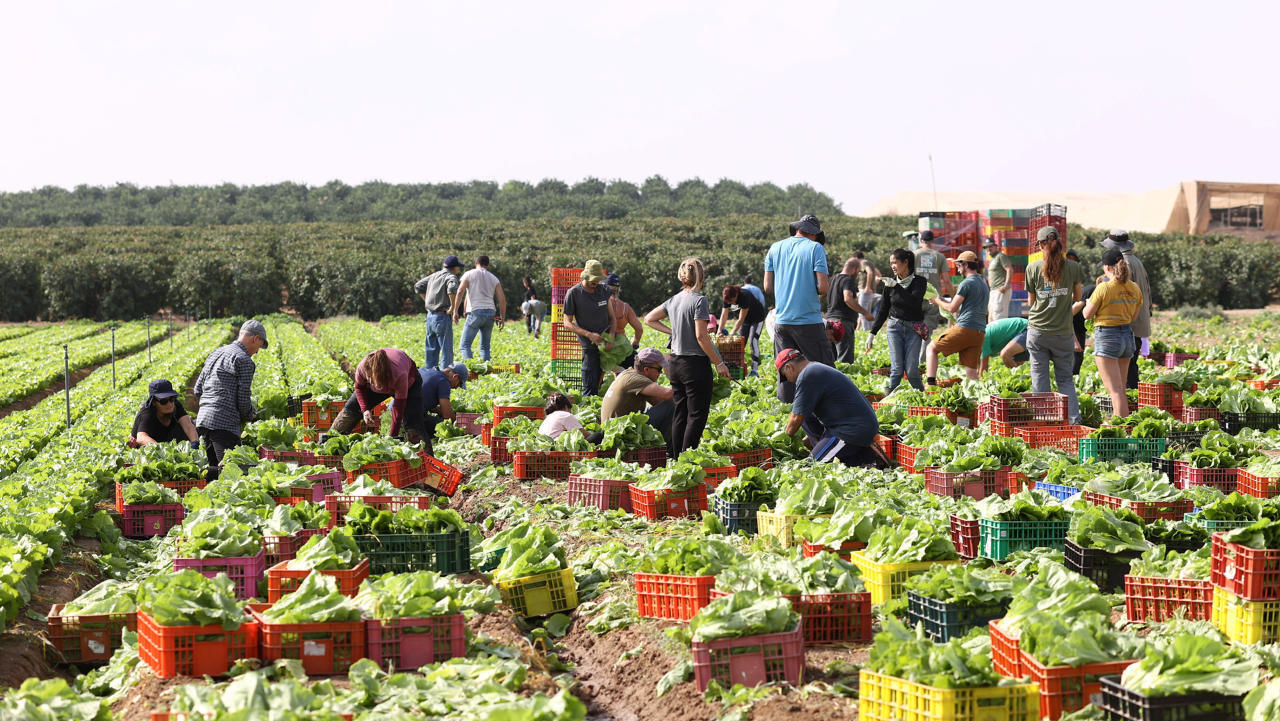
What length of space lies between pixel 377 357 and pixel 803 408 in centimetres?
374

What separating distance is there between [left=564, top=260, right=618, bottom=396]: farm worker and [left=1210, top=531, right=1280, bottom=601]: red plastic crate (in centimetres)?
842

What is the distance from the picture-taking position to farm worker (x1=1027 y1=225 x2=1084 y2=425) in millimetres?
10148

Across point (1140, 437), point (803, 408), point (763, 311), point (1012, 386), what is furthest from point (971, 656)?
point (763, 311)

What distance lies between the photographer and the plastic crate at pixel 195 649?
479cm

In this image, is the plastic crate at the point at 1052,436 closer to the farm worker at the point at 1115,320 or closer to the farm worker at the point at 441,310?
the farm worker at the point at 1115,320

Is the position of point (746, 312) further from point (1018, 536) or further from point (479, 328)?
point (1018, 536)

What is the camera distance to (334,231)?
63.4 meters

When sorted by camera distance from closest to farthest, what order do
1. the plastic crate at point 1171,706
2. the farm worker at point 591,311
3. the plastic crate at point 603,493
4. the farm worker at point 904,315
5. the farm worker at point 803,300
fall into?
the plastic crate at point 1171,706, the plastic crate at point 603,493, the farm worker at point 803,300, the farm worker at point 904,315, the farm worker at point 591,311

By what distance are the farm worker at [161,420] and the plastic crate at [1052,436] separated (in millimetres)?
7530

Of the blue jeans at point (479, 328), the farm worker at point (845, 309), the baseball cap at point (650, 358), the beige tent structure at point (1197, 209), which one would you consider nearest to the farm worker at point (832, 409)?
the baseball cap at point (650, 358)

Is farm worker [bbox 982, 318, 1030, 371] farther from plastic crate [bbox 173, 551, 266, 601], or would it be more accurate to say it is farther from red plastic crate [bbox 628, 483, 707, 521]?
plastic crate [bbox 173, 551, 266, 601]

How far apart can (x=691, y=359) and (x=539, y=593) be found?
3880 millimetres

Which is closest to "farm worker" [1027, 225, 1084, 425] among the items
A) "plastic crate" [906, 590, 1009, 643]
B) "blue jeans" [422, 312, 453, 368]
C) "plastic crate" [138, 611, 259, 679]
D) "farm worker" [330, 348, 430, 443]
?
"plastic crate" [906, 590, 1009, 643]

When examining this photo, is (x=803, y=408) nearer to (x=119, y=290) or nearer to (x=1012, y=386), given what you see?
(x=1012, y=386)
